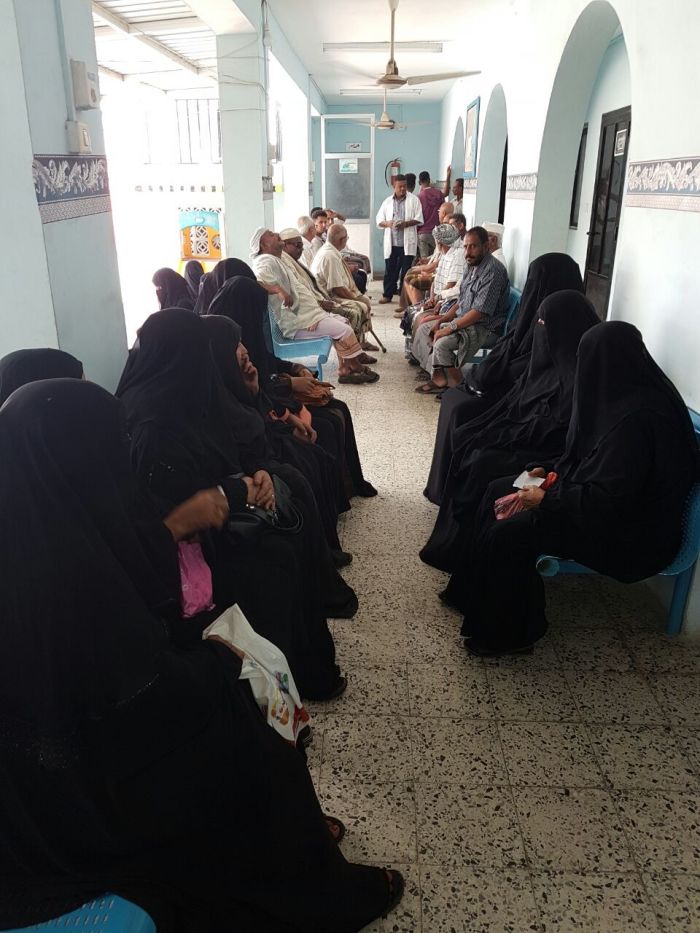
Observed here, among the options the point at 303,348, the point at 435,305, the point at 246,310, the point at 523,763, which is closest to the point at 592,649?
the point at 523,763

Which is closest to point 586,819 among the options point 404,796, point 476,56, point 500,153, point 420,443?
point 404,796

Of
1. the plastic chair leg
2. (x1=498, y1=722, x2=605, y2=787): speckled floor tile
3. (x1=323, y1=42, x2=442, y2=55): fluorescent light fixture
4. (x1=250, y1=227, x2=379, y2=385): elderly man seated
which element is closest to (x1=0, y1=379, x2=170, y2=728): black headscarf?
(x1=498, y1=722, x2=605, y2=787): speckled floor tile

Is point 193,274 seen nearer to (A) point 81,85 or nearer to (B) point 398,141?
(A) point 81,85

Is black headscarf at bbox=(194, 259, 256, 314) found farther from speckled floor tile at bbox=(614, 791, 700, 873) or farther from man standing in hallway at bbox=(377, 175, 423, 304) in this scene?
man standing in hallway at bbox=(377, 175, 423, 304)

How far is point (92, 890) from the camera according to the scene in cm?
105

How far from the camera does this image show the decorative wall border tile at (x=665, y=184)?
2.31m

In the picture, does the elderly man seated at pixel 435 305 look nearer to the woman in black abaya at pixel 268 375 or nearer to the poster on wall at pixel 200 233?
the woman in black abaya at pixel 268 375

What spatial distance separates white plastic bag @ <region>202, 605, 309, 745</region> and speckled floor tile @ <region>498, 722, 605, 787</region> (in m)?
0.64

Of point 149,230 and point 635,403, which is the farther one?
point 149,230

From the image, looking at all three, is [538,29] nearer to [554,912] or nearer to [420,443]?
[420,443]

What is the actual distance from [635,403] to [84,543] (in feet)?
5.12

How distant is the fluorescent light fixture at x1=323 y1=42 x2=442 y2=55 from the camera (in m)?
7.23

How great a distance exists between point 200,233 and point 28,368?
21.7 ft

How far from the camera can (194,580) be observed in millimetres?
1685
